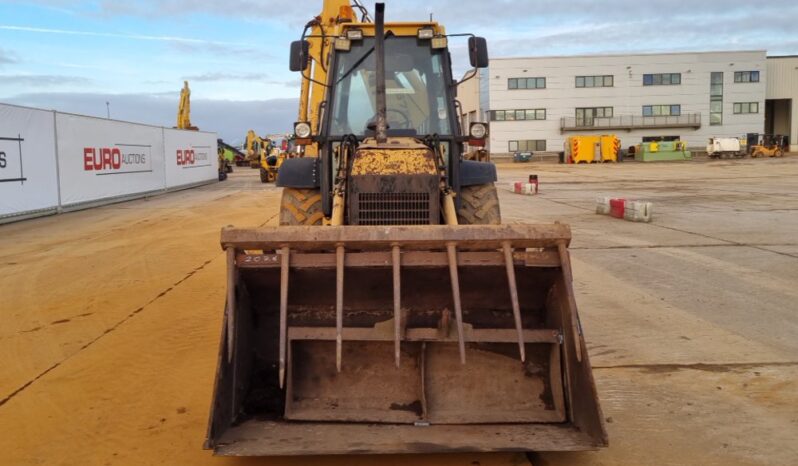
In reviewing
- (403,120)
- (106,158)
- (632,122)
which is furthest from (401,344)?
(632,122)

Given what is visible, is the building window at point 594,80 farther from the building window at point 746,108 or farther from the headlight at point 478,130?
the headlight at point 478,130

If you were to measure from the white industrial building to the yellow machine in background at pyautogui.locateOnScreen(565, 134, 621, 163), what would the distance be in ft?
21.0

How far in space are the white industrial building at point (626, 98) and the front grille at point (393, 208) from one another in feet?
189

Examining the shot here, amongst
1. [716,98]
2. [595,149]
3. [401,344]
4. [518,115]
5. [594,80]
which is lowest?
[401,344]

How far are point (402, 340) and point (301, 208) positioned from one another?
9.15ft

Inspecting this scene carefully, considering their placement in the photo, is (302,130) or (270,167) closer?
(302,130)

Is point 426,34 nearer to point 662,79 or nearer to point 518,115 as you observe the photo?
point 518,115

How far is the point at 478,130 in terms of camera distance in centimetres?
623

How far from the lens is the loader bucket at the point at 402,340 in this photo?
355 cm

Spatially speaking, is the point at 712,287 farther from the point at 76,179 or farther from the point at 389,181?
the point at 76,179

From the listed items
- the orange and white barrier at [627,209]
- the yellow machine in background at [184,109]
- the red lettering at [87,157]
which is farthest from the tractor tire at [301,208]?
the yellow machine in background at [184,109]

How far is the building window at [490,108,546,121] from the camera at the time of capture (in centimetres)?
6125

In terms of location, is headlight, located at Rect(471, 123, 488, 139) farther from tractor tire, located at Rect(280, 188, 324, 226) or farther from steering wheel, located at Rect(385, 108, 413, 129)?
tractor tire, located at Rect(280, 188, 324, 226)

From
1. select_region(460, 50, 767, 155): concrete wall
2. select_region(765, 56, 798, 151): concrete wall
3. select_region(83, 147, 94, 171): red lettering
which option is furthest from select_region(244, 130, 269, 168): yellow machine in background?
select_region(765, 56, 798, 151): concrete wall
